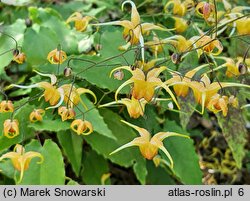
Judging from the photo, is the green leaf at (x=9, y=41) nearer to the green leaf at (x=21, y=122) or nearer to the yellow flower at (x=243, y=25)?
the green leaf at (x=21, y=122)

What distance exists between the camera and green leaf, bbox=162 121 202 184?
1196 millimetres

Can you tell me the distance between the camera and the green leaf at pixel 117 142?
3.72 ft

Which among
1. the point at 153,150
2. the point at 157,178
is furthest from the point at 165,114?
the point at 153,150

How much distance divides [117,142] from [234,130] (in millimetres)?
229

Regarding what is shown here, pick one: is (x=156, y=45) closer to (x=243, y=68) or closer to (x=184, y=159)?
(x=243, y=68)

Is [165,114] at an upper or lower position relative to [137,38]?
lower

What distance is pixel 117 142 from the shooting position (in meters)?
1.15

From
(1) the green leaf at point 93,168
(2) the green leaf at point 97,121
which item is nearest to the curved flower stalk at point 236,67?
(2) the green leaf at point 97,121

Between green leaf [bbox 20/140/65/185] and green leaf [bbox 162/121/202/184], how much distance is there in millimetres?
269

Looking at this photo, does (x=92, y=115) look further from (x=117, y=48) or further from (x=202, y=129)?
(x=202, y=129)

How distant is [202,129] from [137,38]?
0.94 metres

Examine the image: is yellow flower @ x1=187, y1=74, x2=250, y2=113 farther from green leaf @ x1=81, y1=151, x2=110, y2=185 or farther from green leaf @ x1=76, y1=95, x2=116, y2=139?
green leaf @ x1=81, y1=151, x2=110, y2=185

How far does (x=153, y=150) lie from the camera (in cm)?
86

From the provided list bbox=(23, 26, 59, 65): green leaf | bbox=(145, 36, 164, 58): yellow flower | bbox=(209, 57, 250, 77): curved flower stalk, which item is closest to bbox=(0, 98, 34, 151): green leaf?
bbox=(23, 26, 59, 65): green leaf
